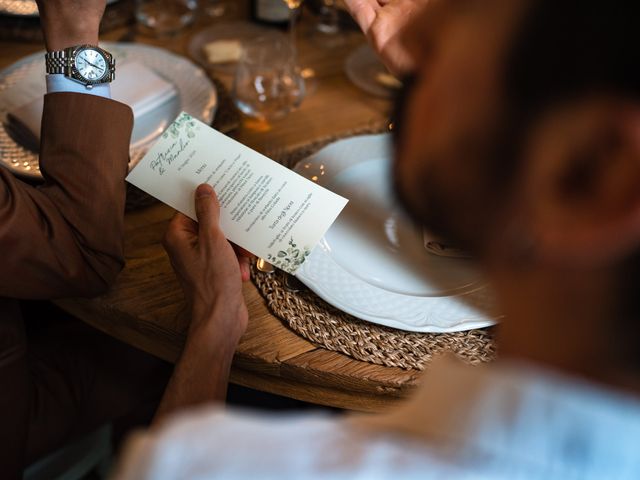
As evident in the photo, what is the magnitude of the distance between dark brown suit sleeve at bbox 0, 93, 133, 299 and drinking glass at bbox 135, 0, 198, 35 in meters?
0.52

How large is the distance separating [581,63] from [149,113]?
88cm

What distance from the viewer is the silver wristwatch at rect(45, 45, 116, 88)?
990 millimetres

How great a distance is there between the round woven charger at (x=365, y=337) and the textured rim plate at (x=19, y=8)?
86 cm

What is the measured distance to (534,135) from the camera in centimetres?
48

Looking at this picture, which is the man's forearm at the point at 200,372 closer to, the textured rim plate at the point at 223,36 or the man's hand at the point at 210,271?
the man's hand at the point at 210,271

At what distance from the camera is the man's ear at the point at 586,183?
45 centimetres

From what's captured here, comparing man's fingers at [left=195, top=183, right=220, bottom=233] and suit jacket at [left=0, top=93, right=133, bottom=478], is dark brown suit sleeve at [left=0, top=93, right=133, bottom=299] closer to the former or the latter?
suit jacket at [left=0, top=93, right=133, bottom=478]

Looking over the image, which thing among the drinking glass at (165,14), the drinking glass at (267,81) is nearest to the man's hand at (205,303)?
the drinking glass at (267,81)

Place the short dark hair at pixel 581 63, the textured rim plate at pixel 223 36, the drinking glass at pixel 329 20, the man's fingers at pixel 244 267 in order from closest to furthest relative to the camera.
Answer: the short dark hair at pixel 581 63, the man's fingers at pixel 244 267, the textured rim plate at pixel 223 36, the drinking glass at pixel 329 20

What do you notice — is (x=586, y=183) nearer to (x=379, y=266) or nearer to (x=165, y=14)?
(x=379, y=266)

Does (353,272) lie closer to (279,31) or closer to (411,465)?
(411,465)

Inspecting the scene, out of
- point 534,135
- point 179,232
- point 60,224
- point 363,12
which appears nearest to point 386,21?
point 363,12

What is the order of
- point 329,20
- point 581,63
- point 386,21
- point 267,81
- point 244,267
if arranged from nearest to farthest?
point 581,63
point 244,267
point 386,21
point 267,81
point 329,20

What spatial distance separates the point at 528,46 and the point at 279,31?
3.60 ft
